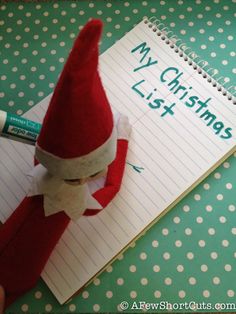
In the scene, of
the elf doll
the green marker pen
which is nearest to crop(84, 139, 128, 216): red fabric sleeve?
the elf doll

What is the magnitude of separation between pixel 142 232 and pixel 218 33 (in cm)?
37

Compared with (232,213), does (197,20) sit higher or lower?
higher

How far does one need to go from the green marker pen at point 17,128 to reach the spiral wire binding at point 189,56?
0.92ft

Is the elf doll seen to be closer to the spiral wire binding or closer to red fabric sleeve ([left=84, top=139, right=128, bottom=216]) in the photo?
red fabric sleeve ([left=84, top=139, right=128, bottom=216])

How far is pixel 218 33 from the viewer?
62 centimetres

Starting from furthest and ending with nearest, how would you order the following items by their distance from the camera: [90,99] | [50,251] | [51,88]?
[51,88]
[50,251]
[90,99]

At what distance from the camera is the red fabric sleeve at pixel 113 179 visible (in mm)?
499

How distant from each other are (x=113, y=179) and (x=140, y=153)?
68 millimetres

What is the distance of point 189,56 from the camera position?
607 millimetres

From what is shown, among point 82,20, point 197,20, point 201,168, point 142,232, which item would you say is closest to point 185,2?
point 197,20

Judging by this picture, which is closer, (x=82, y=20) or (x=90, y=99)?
(x=90, y=99)

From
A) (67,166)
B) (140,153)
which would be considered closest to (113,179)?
(140,153)

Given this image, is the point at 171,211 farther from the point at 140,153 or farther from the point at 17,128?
the point at 17,128

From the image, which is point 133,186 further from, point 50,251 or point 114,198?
point 50,251
